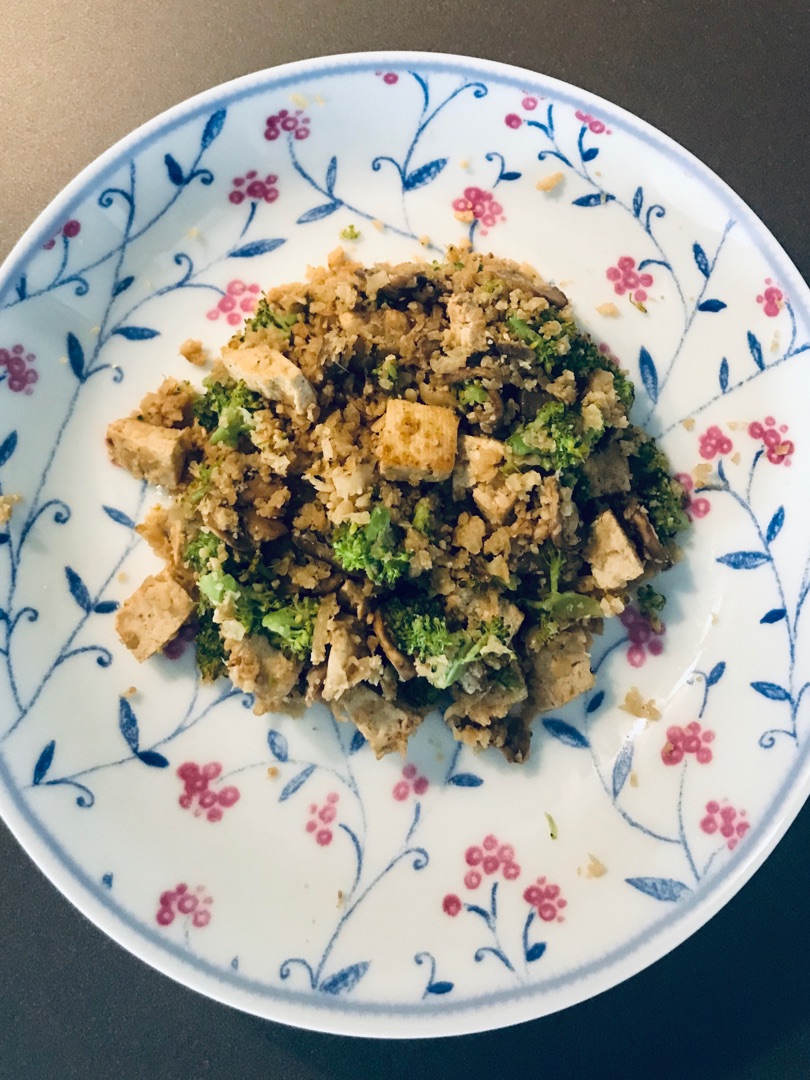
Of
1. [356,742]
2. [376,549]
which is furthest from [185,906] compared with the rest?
[376,549]

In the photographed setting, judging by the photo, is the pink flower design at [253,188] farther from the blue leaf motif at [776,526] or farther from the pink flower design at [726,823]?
the pink flower design at [726,823]

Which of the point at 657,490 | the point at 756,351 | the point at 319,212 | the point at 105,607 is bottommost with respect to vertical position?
the point at 105,607

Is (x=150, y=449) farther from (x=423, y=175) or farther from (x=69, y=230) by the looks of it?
(x=423, y=175)

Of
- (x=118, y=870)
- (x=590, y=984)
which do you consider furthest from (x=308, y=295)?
(x=590, y=984)

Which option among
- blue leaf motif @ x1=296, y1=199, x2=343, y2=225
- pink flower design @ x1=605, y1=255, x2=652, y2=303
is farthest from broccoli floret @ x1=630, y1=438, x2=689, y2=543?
blue leaf motif @ x1=296, y1=199, x2=343, y2=225

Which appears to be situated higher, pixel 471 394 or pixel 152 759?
pixel 471 394

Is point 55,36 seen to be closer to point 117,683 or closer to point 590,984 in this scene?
point 117,683

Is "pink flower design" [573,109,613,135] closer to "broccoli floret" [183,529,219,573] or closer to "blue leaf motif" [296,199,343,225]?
"blue leaf motif" [296,199,343,225]
